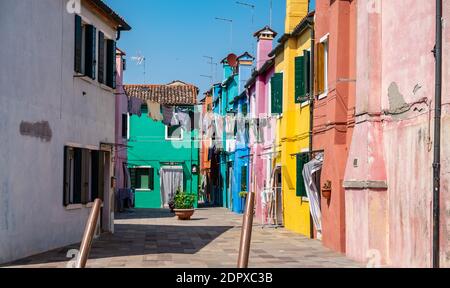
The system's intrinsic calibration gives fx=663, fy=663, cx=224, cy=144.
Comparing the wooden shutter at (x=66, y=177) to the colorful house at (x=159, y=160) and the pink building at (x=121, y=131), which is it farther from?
the colorful house at (x=159, y=160)

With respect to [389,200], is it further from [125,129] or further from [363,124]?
[125,129]

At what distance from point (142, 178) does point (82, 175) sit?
23.7 metres

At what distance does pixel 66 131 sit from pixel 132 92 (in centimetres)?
2702

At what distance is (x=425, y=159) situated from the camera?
37.0ft

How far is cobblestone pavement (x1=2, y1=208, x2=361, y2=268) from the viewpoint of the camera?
42.2ft

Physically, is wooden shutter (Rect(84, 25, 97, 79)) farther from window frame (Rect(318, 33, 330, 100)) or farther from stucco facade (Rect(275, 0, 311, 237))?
stucco facade (Rect(275, 0, 311, 237))

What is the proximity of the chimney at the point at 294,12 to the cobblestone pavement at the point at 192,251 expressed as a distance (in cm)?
705

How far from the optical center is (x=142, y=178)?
133 feet

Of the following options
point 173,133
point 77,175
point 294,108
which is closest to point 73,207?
point 77,175

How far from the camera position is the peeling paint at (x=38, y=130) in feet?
43.9

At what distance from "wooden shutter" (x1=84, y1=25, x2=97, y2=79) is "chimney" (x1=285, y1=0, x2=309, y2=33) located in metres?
7.85

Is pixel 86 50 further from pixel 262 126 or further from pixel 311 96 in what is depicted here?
pixel 262 126

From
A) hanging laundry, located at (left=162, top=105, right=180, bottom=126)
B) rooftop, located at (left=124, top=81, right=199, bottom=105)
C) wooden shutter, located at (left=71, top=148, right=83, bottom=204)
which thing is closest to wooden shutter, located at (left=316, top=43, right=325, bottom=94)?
wooden shutter, located at (left=71, top=148, right=83, bottom=204)

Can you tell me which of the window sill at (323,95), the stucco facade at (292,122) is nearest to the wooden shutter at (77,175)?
the window sill at (323,95)
